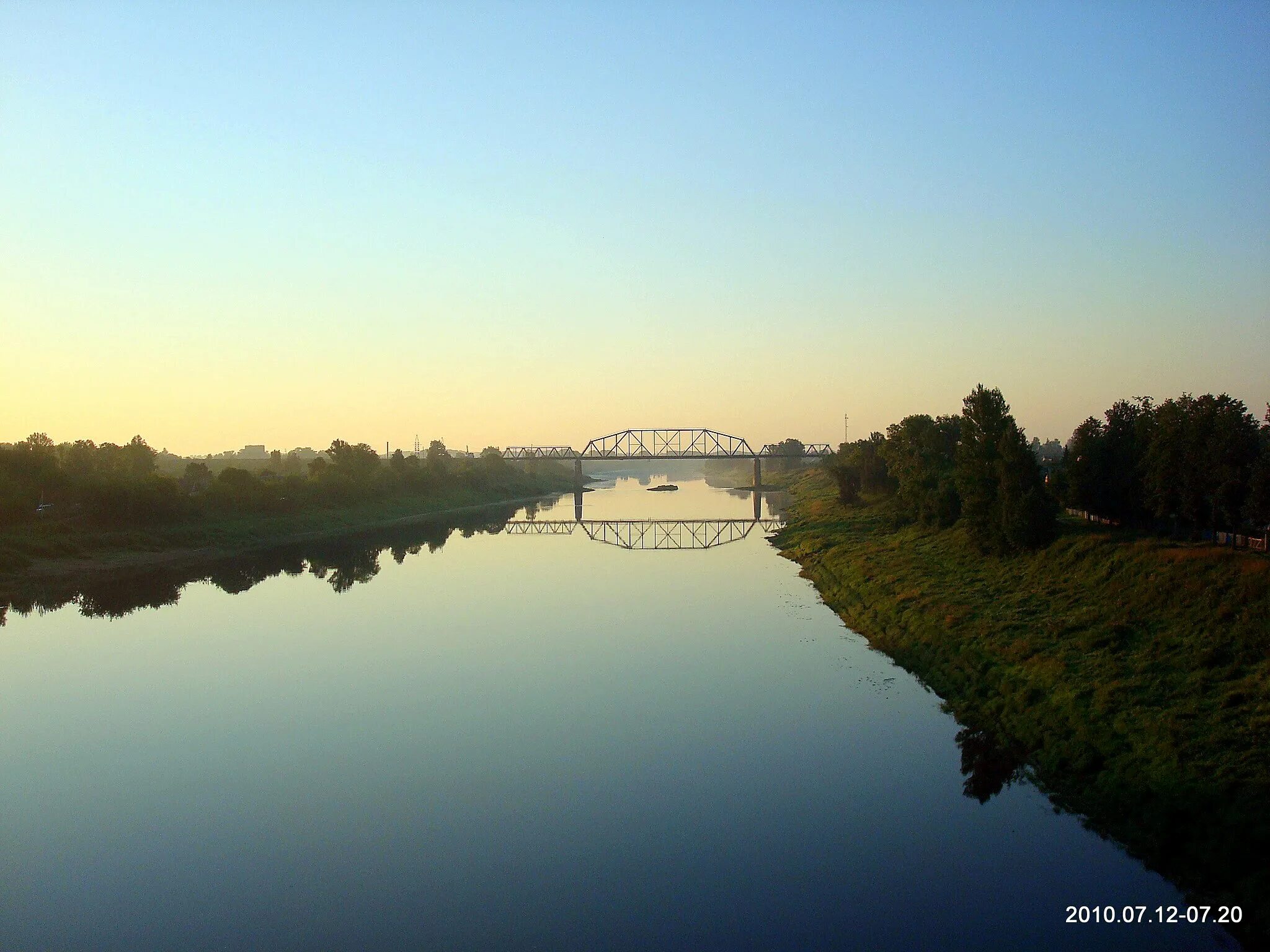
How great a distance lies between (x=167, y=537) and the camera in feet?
176

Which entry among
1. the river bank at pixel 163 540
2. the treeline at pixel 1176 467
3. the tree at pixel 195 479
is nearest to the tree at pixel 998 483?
the treeline at pixel 1176 467

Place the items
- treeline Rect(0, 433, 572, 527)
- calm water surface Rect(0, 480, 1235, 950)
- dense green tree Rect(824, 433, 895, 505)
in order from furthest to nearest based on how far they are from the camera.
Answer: dense green tree Rect(824, 433, 895, 505) < treeline Rect(0, 433, 572, 527) < calm water surface Rect(0, 480, 1235, 950)

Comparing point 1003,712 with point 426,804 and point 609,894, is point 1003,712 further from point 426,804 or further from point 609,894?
point 426,804

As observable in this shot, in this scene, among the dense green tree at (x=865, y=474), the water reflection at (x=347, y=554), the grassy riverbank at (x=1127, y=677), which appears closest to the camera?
the grassy riverbank at (x=1127, y=677)

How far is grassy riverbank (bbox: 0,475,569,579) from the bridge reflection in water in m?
13.6

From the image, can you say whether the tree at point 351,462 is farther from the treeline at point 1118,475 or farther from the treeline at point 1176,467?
the treeline at point 1176,467

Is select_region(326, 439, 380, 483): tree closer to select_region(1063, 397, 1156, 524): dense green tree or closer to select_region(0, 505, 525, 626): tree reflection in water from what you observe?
select_region(0, 505, 525, 626): tree reflection in water

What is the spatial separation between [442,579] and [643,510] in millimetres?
57197

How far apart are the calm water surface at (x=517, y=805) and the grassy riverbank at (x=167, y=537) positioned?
15924 millimetres

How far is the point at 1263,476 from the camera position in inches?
872

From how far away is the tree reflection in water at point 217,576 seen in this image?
126ft

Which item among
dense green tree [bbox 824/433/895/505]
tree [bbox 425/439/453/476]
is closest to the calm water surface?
dense green tree [bbox 824/433/895/505]

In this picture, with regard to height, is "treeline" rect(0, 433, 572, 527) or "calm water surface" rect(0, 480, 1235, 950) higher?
"treeline" rect(0, 433, 572, 527)

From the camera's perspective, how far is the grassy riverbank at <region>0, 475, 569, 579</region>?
44.5m
